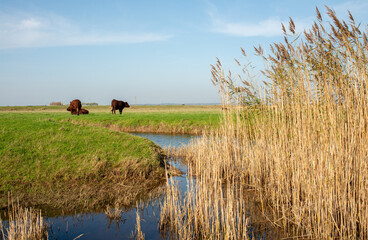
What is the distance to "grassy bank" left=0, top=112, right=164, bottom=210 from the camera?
7.06 metres

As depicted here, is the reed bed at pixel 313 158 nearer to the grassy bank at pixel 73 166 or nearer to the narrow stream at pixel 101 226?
the narrow stream at pixel 101 226

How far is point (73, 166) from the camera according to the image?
27.9ft

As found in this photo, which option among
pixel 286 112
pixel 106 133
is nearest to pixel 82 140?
pixel 106 133

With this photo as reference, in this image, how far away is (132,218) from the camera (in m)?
5.96

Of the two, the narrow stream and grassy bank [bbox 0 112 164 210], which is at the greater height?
grassy bank [bbox 0 112 164 210]

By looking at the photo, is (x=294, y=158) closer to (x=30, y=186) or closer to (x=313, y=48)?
(x=313, y=48)

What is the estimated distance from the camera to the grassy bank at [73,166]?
23.2 feet

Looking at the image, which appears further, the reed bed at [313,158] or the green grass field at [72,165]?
the green grass field at [72,165]

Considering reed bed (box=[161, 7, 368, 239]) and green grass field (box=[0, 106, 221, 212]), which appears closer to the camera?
reed bed (box=[161, 7, 368, 239])

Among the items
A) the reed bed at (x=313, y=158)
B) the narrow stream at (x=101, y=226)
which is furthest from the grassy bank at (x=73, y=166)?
the reed bed at (x=313, y=158)

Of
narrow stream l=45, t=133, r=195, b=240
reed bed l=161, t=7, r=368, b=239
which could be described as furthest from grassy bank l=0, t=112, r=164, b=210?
reed bed l=161, t=7, r=368, b=239

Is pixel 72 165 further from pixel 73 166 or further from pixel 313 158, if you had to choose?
pixel 313 158

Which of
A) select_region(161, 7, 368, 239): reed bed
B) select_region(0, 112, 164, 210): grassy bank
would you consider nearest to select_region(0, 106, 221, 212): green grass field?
select_region(0, 112, 164, 210): grassy bank

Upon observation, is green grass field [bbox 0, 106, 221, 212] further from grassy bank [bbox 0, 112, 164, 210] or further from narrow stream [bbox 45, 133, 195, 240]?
narrow stream [bbox 45, 133, 195, 240]
